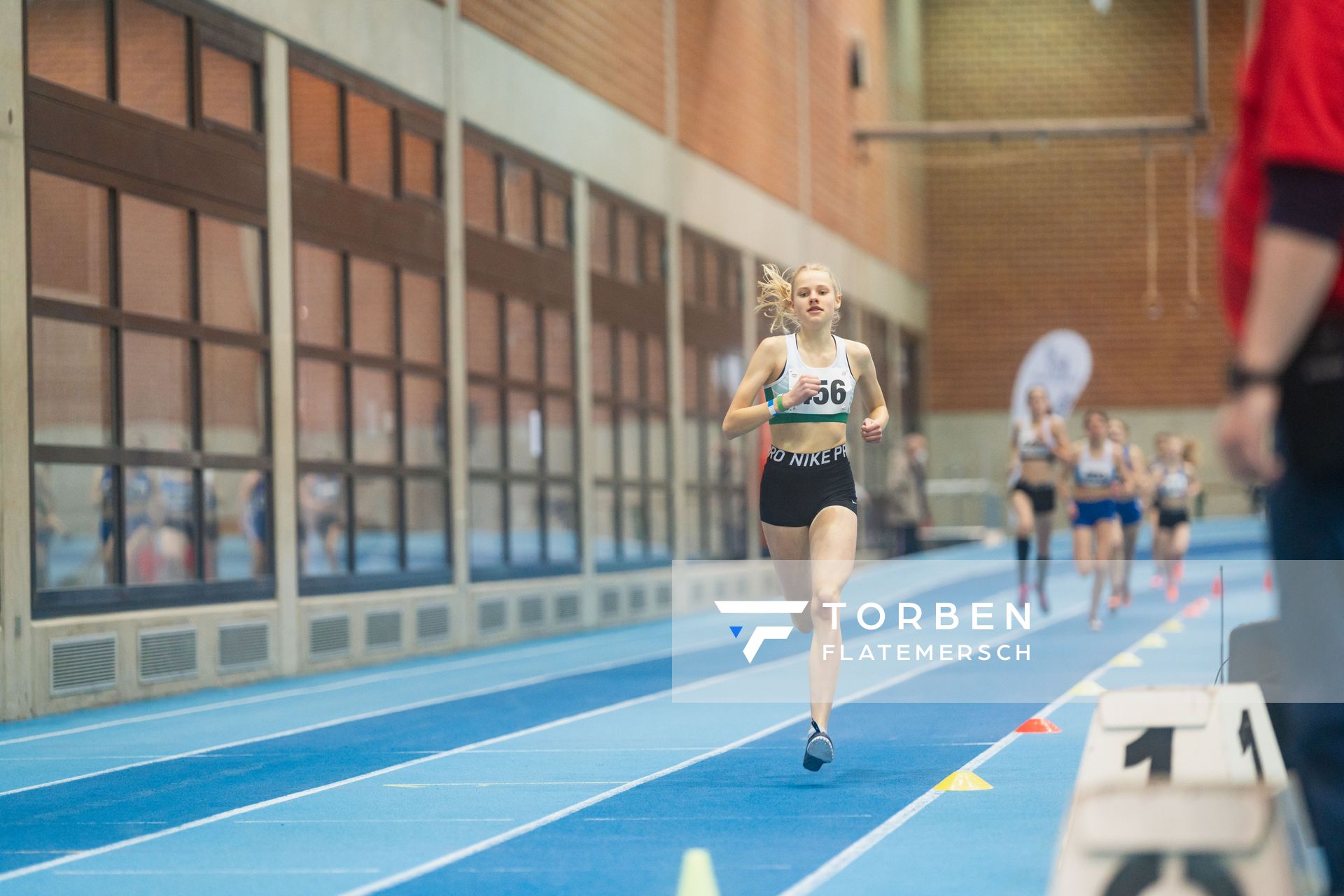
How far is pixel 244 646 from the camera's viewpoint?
1305cm

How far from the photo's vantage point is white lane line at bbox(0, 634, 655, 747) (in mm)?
10258

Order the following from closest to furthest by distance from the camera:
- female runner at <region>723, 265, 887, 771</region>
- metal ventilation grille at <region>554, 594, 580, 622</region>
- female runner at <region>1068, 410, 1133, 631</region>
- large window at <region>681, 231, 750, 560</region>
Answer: female runner at <region>723, 265, 887, 771</region> → female runner at <region>1068, 410, 1133, 631</region> → metal ventilation grille at <region>554, 594, 580, 622</region> → large window at <region>681, 231, 750, 560</region>

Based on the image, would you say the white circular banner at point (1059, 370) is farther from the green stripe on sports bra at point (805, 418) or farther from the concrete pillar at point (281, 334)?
the green stripe on sports bra at point (805, 418)

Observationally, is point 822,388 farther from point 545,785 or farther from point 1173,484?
point 1173,484

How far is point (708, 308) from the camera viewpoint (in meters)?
23.5

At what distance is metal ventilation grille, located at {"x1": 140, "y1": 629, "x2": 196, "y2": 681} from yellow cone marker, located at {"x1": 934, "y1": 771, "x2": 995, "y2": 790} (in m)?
6.51

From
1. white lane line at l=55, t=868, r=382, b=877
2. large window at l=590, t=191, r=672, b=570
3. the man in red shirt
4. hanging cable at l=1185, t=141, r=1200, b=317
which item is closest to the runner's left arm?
white lane line at l=55, t=868, r=382, b=877

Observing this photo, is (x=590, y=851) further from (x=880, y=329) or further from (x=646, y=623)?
(x=880, y=329)

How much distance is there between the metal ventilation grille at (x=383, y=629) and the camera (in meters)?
14.9

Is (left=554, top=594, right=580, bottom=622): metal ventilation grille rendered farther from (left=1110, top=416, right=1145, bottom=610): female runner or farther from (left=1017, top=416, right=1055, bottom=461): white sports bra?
(left=1110, top=416, right=1145, bottom=610): female runner

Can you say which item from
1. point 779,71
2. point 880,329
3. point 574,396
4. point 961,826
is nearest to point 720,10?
point 779,71

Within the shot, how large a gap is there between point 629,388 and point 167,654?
9423 millimetres

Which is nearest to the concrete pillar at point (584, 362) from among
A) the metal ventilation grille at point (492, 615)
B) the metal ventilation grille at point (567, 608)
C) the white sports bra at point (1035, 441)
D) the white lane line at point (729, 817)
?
the metal ventilation grille at point (567, 608)

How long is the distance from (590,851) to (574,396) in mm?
13659
